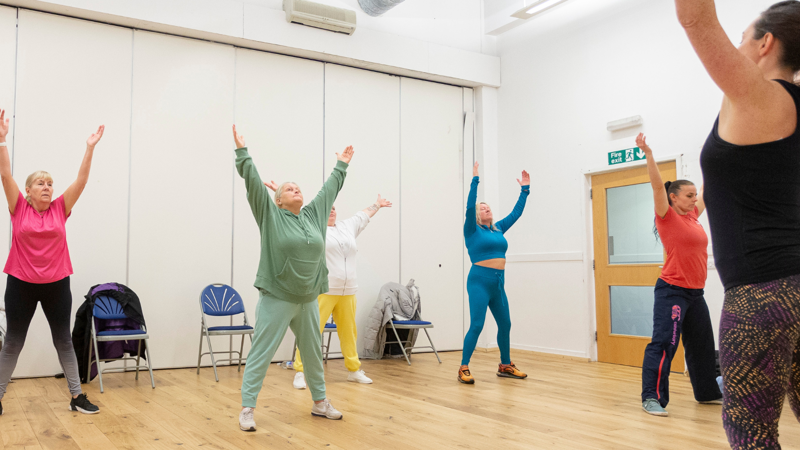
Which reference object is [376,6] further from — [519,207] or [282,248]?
[282,248]

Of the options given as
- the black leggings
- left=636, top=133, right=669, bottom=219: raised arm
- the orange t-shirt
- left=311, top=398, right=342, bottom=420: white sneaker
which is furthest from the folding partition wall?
left=636, top=133, right=669, bottom=219: raised arm

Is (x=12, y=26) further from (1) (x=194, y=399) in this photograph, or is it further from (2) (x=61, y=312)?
(1) (x=194, y=399)

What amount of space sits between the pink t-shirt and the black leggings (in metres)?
0.05

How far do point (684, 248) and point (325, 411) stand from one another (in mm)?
2365

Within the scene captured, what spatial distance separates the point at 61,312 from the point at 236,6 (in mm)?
3736

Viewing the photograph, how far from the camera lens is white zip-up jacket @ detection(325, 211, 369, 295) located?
4.88 meters

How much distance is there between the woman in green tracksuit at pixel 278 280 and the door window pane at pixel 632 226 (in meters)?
3.78

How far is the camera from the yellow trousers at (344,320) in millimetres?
4848

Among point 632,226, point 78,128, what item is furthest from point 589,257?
point 78,128

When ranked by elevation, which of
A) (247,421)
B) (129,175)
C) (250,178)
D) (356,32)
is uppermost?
(356,32)

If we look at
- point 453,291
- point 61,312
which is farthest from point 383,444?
point 453,291

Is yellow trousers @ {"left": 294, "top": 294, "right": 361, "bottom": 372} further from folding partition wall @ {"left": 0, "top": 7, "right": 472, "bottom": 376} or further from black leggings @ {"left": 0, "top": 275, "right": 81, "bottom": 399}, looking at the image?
black leggings @ {"left": 0, "top": 275, "right": 81, "bottom": 399}

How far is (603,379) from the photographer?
5.09 metres

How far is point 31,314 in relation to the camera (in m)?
3.55
